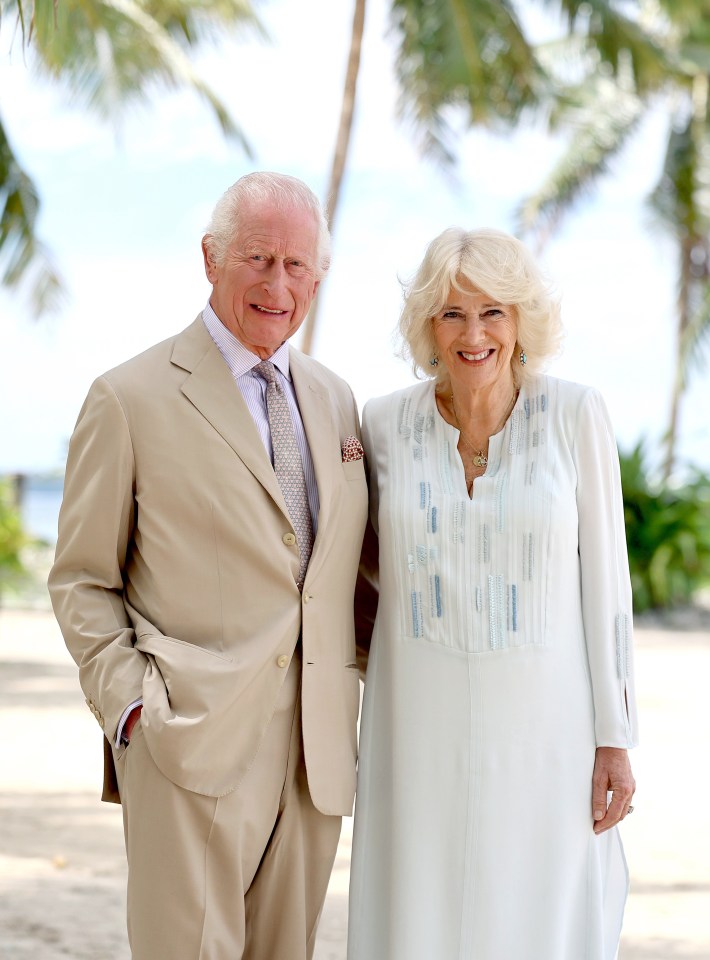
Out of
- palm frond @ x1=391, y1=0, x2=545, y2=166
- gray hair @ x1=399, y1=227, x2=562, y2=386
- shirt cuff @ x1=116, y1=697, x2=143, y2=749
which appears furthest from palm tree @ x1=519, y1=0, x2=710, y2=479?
shirt cuff @ x1=116, y1=697, x2=143, y2=749

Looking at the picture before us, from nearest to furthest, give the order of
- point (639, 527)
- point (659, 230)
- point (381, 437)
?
point (381, 437) → point (639, 527) → point (659, 230)

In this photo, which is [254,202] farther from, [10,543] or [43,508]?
[43,508]

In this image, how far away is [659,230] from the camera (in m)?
23.1

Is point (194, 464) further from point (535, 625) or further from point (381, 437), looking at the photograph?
point (535, 625)

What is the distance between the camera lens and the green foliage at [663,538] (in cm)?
1302

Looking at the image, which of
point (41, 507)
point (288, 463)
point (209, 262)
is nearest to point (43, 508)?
point (41, 507)

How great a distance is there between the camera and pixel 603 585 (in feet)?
10.7

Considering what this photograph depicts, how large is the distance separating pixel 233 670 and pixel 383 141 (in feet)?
342

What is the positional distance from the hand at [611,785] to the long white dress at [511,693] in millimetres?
28

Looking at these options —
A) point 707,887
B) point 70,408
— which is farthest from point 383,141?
point 707,887

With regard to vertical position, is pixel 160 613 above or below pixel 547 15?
below

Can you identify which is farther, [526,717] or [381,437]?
[381,437]

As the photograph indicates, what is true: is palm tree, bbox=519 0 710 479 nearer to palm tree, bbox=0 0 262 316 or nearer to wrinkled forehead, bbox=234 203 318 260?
palm tree, bbox=0 0 262 316

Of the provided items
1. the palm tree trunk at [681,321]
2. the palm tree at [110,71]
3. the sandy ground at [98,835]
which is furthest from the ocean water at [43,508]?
the palm tree trunk at [681,321]
